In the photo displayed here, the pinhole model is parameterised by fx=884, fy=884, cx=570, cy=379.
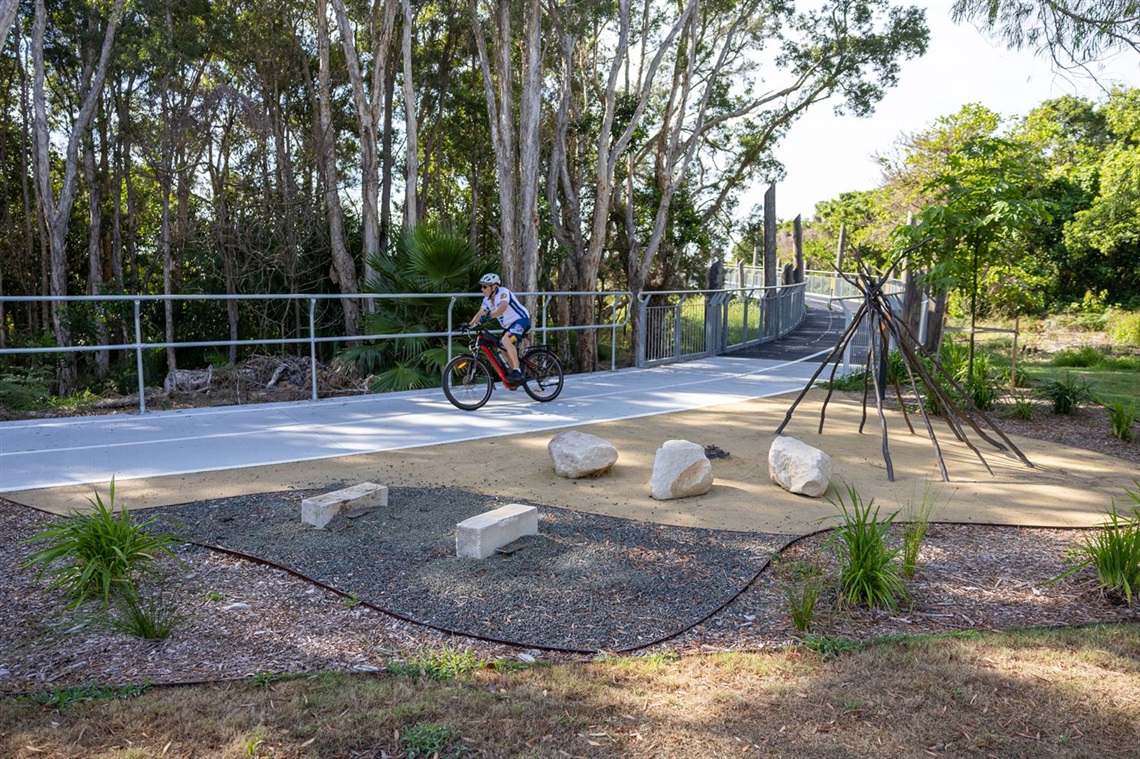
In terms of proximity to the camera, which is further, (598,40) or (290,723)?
(598,40)

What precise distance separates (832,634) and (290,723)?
2557 mm

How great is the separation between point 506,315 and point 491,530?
5446 millimetres

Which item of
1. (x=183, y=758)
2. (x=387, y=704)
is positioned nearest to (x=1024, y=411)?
(x=387, y=704)

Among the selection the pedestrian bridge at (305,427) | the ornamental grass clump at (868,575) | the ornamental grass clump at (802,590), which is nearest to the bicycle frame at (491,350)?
the pedestrian bridge at (305,427)

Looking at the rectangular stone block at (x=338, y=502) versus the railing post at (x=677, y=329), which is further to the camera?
the railing post at (x=677, y=329)

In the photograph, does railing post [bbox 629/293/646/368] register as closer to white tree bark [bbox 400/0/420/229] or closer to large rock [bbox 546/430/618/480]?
white tree bark [bbox 400/0/420/229]

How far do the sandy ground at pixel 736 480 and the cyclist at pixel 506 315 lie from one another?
167cm

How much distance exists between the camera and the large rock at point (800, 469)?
666cm

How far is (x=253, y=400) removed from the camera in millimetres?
12203

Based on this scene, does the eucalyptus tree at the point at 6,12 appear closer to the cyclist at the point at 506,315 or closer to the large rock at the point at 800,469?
the cyclist at the point at 506,315

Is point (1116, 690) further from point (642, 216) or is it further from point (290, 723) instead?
point (642, 216)

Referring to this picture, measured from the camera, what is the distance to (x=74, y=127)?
19.2 meters

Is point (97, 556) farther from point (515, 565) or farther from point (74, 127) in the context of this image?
point (74, 127)

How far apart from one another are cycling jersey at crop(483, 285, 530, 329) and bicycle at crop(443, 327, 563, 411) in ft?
0.82
